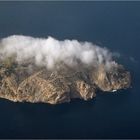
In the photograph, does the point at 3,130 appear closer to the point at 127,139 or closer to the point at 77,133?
the point at 77,133

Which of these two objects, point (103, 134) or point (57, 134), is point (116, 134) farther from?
point (57, 134)

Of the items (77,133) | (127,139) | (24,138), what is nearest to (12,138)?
(24,138)

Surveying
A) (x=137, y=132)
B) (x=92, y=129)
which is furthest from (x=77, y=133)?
(x=137, y=132)

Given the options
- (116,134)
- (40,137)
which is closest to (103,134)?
(116,134)

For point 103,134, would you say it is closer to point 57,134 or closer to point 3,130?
point 57,134

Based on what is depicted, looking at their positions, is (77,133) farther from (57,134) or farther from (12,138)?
(12,138)
